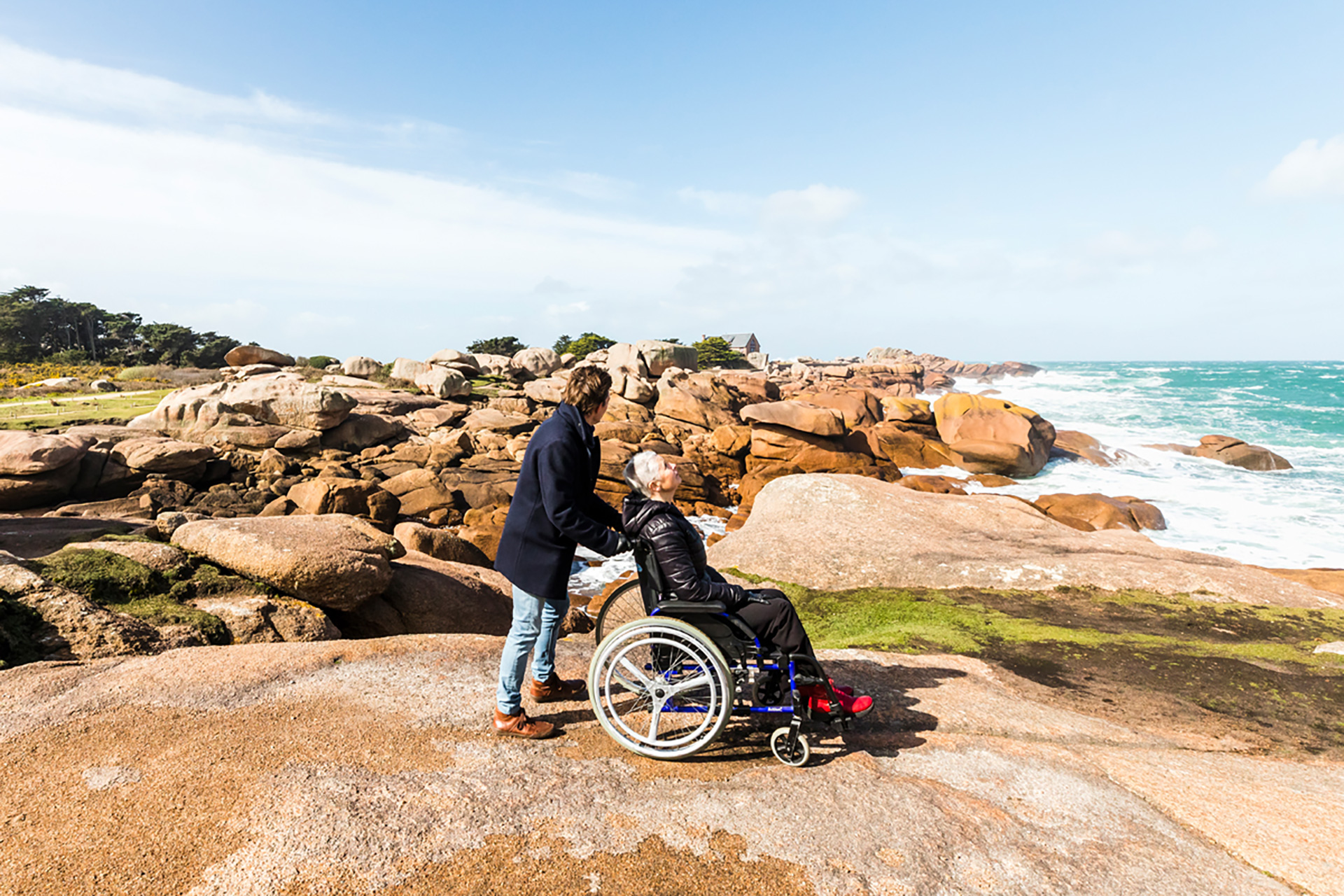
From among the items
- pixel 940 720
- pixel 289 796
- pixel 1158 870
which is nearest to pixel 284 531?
pixel 289 796

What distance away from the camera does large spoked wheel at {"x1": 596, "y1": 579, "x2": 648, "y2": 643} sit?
17.2 ft

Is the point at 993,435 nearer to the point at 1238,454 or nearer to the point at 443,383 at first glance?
the point at 1238,454

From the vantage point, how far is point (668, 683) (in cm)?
446

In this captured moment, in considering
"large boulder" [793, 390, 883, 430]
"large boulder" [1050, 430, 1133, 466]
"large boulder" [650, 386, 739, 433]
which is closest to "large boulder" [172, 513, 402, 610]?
"large boulder" [650, 386, 739, 433]

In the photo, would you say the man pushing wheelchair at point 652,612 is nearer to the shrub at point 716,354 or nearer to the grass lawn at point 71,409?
the grass lawn at point 71,409

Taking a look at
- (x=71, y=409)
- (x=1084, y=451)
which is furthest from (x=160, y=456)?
(x=1084, y=451)

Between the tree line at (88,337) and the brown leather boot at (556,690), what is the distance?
58145mm

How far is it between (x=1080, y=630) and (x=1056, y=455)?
95.8 feet

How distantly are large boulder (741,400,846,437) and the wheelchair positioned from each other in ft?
78.7

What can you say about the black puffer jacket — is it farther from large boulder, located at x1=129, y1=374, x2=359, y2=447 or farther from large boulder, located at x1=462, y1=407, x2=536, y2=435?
large boulder, located at x1=462, y1=407, x2=536, y2=435

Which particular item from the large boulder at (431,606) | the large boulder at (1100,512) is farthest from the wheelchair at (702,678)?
the large boulder at (1100,512)

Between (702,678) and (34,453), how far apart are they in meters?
18.9

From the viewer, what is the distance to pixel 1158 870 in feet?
11.8

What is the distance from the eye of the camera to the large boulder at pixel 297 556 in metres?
7.50
